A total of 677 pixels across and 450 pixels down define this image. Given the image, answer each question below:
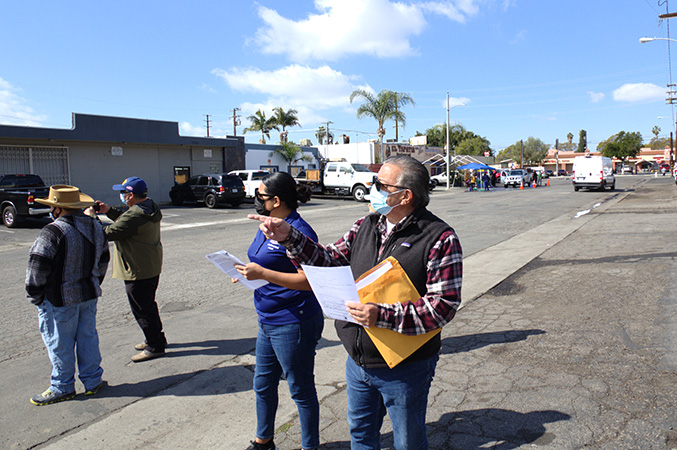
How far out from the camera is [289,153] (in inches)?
1593

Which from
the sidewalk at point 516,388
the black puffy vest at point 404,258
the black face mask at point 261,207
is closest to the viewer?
the black puffy vest at point 404,258

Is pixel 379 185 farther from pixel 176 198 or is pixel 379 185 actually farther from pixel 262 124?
pixel 262 124

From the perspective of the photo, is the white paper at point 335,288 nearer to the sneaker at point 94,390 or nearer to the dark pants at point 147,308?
the sneaker at point 94,390

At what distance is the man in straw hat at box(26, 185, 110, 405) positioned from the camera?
12.3 feet

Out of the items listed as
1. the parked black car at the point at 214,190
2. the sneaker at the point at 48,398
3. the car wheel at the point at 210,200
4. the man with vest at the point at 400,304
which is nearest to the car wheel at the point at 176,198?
the parked black car at the point at 214,190

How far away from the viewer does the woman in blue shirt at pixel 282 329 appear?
9.33 ft

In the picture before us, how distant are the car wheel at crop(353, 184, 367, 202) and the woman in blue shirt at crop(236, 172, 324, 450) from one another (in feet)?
83.0

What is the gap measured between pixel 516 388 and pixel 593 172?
108 feet

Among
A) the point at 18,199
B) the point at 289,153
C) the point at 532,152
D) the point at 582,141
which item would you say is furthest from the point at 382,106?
the point at 582,141

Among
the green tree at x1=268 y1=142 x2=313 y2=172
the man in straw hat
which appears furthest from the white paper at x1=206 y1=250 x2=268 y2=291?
the green tree at x1=268 y1=142 x2=313 y2=172

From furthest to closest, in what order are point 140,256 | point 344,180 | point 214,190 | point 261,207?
point 344,180 → point 214,190 → point 140,256 → point 261,207

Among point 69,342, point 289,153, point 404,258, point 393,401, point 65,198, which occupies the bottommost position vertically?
point 69,342

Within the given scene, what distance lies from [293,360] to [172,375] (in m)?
2.02

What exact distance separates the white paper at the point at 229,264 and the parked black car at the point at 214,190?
2164 cm
